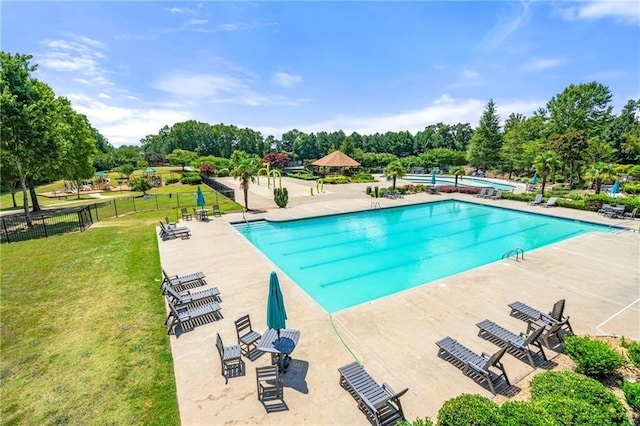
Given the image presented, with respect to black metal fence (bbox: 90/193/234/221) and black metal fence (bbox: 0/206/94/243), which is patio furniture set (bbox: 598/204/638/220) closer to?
black metal fence (bbox: 90/193/234/221)

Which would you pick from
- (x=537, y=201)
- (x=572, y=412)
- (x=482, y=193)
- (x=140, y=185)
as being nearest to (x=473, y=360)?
(x=572, y=412)

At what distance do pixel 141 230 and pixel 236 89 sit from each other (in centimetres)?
1795

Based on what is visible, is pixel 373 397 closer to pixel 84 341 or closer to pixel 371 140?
pixel 84 341

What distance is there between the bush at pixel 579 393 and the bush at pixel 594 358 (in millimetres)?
901

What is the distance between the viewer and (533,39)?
13812mm

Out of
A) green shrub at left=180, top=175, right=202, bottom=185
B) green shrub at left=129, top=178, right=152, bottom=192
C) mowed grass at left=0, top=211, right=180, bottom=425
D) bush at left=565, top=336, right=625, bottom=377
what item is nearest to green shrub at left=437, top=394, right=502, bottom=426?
bush at left=565, top=336, right=625, bottom=377

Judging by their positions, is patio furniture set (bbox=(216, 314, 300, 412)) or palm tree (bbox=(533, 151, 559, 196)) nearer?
patio furniture set (bbox=(216, 314, 300, 412))

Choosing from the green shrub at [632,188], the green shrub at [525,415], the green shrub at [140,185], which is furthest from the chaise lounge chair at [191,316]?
the green shrub at [632,188]

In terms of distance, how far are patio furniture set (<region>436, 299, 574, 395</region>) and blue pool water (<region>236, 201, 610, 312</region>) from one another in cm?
396

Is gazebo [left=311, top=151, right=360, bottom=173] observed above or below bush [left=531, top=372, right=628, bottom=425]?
above

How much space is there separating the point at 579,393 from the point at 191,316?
25.1 feet

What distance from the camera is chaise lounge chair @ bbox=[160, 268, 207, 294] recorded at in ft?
29.6

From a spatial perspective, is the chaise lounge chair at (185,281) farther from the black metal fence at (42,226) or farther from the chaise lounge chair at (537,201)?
the chaise lounge chair at (537,201)

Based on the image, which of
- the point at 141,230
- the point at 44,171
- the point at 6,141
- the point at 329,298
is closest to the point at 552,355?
the point at 329,298
